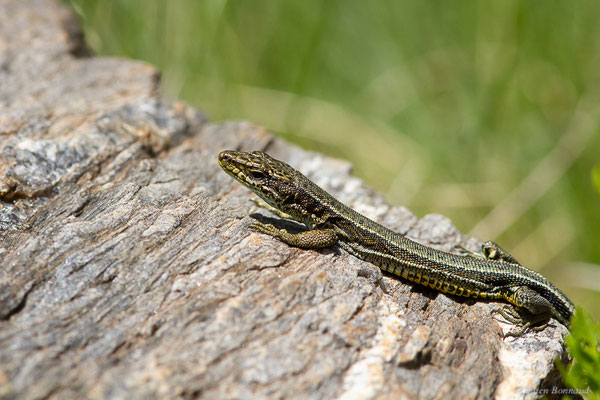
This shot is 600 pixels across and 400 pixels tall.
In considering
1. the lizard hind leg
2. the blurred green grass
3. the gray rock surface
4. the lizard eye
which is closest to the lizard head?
the lizard eye

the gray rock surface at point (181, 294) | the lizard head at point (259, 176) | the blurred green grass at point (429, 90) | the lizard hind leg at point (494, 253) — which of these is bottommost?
the gray rock surface at point (181, 294)

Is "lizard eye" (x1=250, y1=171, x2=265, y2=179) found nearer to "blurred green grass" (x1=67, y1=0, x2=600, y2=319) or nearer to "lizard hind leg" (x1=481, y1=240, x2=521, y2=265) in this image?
"lizard hind leg" (x1=481, y1=240, x2=521, y2=265)

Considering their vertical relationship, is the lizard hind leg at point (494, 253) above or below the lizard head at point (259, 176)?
above

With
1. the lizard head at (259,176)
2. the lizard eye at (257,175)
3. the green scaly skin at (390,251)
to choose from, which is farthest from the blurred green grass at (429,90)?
the lizard eye at (257,175)

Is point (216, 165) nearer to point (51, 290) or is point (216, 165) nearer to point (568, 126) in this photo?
point (51, 290)

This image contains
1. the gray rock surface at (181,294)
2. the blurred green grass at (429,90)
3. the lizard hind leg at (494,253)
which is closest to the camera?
the gray rock surface at (181,294)

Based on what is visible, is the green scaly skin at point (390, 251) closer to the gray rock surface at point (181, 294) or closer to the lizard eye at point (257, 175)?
the lizard eye at point (257, 175)

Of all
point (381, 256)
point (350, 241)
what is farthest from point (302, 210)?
point (381, 256)
